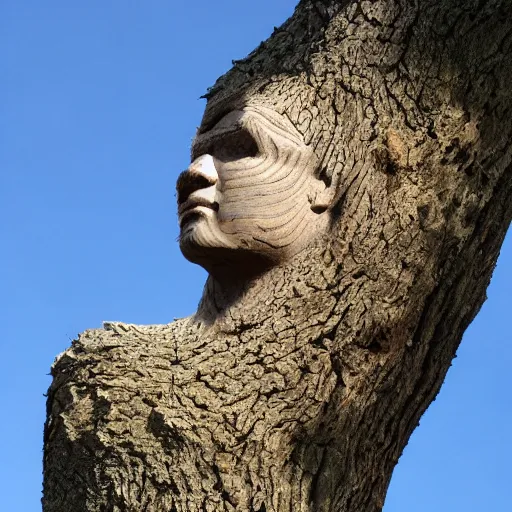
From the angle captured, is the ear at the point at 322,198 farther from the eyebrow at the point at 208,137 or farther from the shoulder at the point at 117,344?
the shoulder at the point at 117,344

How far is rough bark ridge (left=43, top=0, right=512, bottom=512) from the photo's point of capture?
3125mm

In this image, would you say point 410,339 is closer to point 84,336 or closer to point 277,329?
point 277,329

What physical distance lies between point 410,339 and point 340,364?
0.24 m

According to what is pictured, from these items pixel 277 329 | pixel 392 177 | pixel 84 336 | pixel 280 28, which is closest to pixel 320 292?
pixel 277 329


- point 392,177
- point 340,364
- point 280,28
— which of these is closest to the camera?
point 340,364

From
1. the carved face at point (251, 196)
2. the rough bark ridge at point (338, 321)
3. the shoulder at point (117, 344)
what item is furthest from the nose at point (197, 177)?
the shoulder at point (117, 344)

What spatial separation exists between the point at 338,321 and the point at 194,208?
2.10 feet

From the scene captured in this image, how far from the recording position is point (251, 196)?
3.55 m

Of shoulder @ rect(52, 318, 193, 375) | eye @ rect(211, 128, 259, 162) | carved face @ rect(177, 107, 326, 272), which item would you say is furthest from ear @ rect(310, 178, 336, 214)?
shoulder @ rect(52, 318, 193, 375)

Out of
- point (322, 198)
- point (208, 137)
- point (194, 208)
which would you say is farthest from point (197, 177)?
point (322, 198)

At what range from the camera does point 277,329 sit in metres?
3.33

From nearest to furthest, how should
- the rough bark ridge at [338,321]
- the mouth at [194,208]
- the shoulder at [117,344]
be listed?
the rough bark ridge at [338,321]
the shoulder at [117,344]
the mouth at [194,208]

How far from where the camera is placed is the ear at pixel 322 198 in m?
3.55

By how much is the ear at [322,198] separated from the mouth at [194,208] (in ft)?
0.98
